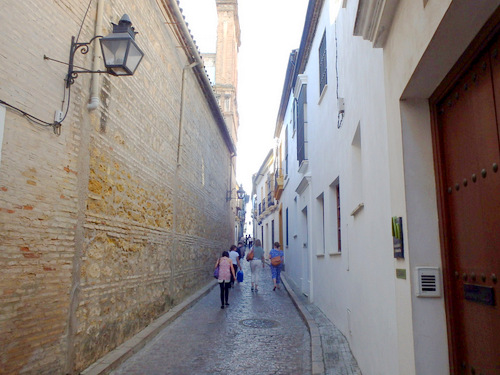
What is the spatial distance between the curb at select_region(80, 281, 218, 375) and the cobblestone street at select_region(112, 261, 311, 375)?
0.08 metres

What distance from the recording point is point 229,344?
6785 mm

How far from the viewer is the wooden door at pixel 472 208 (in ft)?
7.14

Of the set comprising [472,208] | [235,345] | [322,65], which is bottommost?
[235,345]

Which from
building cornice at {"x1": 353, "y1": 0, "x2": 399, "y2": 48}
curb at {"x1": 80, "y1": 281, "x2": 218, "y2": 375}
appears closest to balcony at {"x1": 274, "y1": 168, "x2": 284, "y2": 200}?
curb at {"x1": 80, "y1": 281, "x2": 218, "y2": 375}

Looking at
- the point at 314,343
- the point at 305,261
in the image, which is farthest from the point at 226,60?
the point at 314,343

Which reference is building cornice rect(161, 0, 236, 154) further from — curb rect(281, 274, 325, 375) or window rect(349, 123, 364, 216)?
curb rect(281, 274, 325, 375)

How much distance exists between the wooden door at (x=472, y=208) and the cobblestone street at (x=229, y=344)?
3.21 meters

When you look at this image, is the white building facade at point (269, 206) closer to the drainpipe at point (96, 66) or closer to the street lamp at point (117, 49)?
the drainpipe at point (96, 66)

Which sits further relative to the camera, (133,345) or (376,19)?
(133,345)

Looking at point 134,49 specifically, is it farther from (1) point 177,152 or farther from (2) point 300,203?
(2) point 300,203

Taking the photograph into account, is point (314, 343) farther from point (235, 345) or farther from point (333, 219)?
point (333, 219)

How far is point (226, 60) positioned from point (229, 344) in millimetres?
21275

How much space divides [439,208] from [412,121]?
2.07 ft

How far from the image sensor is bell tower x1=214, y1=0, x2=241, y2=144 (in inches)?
1001
